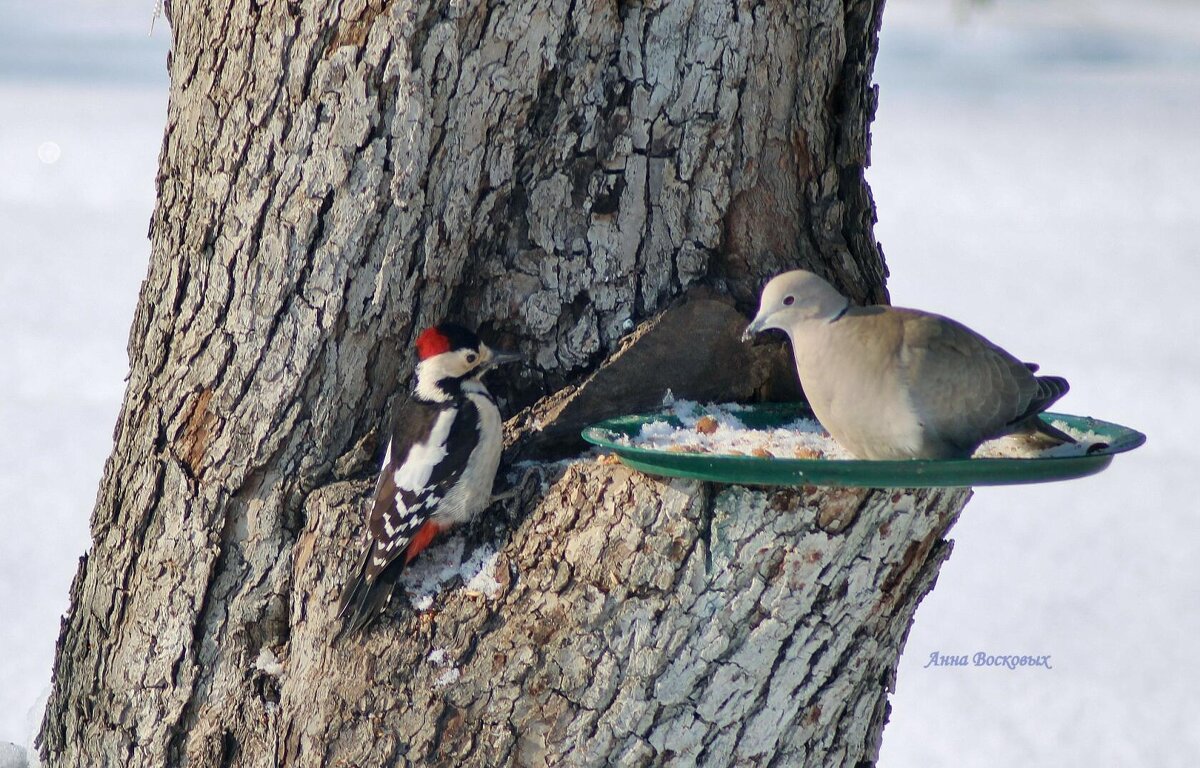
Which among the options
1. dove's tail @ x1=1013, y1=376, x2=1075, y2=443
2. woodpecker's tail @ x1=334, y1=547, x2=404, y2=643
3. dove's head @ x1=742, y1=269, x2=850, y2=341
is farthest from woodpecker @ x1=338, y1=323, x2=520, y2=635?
dove's tail @ x1=1013, y1=376, x2=1075, y2=443

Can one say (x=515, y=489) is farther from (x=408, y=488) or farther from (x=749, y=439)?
(x=749, y=439)

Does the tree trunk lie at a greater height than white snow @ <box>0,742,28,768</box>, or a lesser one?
greater

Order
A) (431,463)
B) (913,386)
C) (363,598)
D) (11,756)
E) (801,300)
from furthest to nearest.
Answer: (11,756)
(431,463)
(363,598)
(801,300)
(913,386)

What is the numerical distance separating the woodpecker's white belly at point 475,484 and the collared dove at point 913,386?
0.83m

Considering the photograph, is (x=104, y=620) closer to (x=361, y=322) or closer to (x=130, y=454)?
(x=130, y=454)

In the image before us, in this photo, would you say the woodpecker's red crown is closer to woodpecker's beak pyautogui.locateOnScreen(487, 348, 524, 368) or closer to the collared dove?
woodpecker's beak pyautogui.locateOnScreen(487, 348, 524, 368)

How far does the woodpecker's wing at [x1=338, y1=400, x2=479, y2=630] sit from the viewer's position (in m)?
2.71

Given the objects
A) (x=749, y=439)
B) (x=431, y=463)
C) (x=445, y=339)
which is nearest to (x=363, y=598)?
(x=431, y=463)

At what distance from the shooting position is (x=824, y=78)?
307 centimetres

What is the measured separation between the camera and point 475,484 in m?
2.89

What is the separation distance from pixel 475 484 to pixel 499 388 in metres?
0.35

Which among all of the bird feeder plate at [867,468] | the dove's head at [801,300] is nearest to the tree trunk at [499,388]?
the bird feeder plate at [867,468]

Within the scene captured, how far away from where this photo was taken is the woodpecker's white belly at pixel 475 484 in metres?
2.87

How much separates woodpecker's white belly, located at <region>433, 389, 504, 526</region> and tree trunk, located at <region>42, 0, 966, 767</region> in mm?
134
